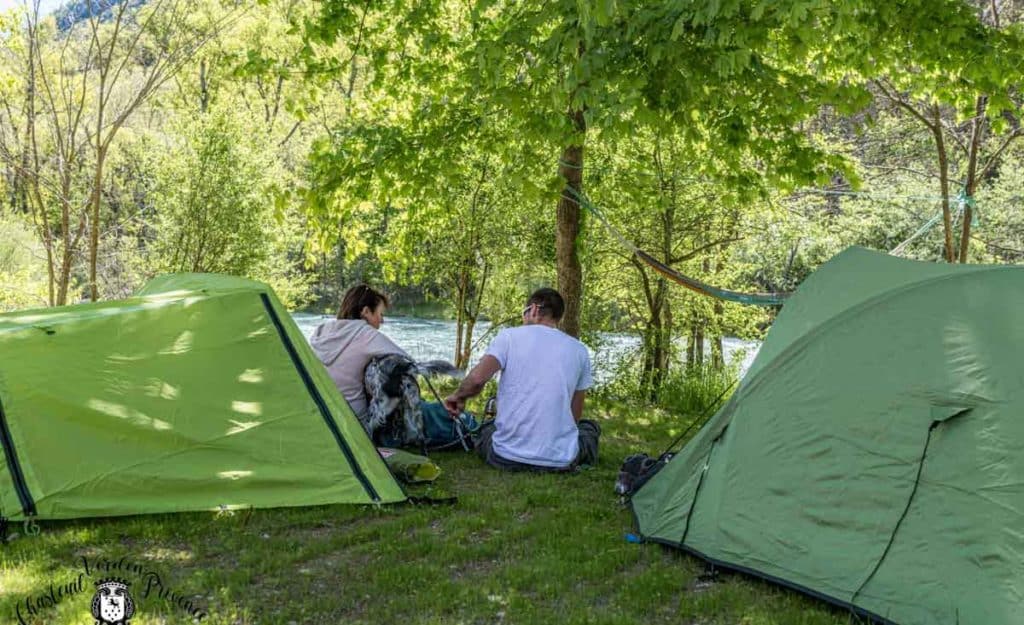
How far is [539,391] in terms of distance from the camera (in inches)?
194

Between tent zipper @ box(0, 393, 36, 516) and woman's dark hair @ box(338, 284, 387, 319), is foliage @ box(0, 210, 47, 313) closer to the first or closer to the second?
woman's dark hair @ box(338, 284, 387, 319)

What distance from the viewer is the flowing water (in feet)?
34.9

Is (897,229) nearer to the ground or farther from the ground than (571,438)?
farther from the ground

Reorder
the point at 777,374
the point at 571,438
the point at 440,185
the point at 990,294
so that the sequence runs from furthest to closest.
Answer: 1. the point at 440,185
2. the point at 571,438
3. the point at 777,374
4. the point at 990,294

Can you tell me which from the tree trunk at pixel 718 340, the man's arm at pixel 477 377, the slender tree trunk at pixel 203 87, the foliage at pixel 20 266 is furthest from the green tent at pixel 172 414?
the slender tree trunk at pixel 203 87

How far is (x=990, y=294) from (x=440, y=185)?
630 cm

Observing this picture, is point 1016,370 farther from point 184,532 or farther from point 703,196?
point 703,196

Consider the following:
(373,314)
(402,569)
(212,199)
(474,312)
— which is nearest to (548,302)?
(373,314)

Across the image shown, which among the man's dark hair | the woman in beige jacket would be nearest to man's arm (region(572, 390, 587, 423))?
the man's dark hair

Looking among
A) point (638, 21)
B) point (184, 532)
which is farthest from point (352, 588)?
point (638, 21)

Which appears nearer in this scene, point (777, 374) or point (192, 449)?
point (777, 374)

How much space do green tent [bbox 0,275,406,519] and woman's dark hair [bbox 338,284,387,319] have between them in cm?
94

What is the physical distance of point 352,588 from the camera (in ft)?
10.5

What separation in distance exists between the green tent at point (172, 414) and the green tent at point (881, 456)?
1.63 m
